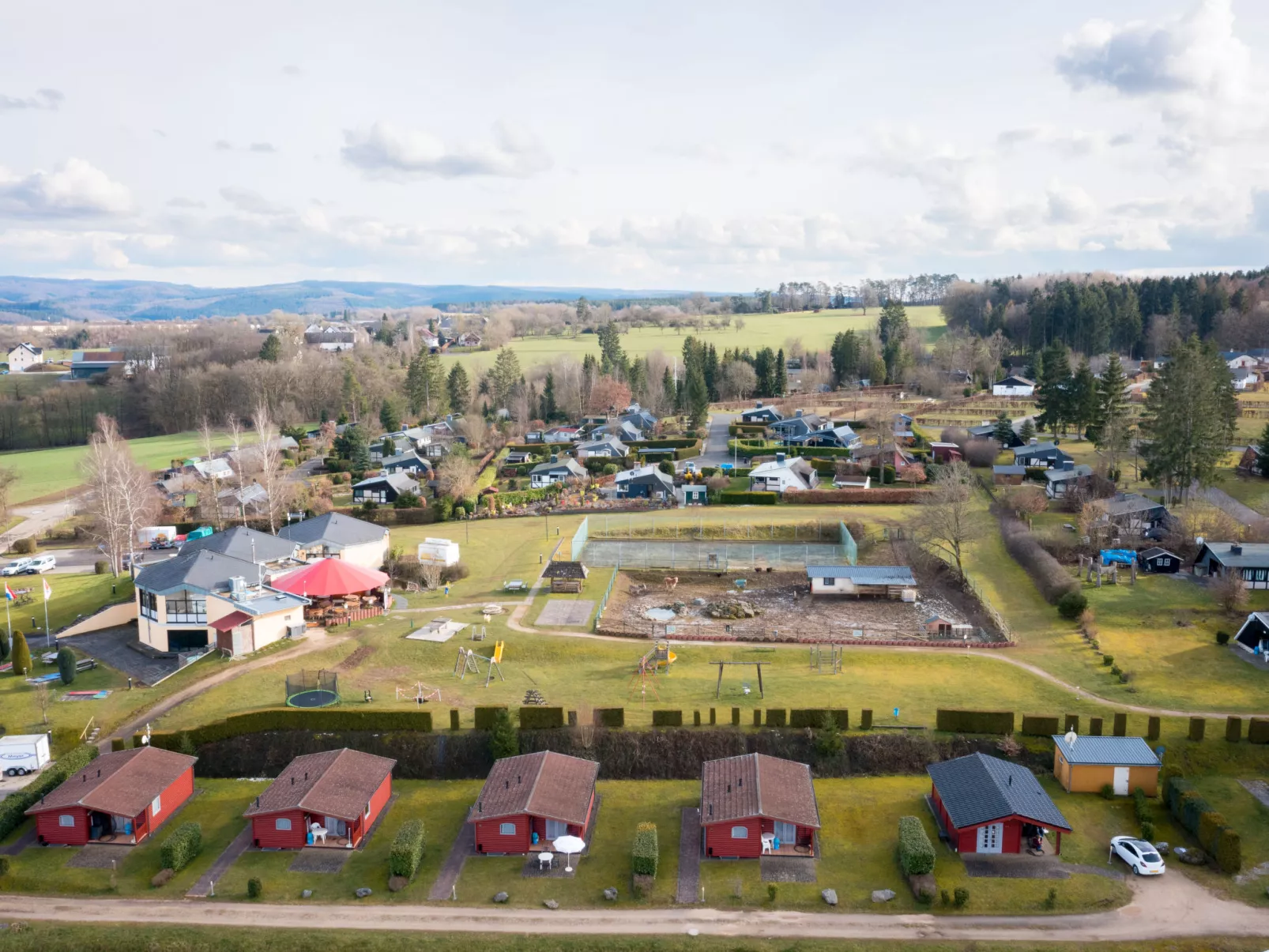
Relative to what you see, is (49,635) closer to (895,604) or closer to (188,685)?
(188,685)

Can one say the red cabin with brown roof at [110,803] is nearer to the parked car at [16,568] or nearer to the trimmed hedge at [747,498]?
the parked car at [16,568]

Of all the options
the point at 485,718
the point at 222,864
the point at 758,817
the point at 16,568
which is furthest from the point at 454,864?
the point at 16,568

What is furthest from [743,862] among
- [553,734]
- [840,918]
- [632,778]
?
[553,734]

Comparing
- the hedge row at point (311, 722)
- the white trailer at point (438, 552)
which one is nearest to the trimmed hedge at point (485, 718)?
the hedge row at point (311, 722)

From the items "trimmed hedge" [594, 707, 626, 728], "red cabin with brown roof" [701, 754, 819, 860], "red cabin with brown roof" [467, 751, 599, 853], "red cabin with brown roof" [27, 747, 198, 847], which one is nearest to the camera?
"red cabin with brown roof" [701, 754, 819, 860]

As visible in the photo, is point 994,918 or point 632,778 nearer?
point 994,918

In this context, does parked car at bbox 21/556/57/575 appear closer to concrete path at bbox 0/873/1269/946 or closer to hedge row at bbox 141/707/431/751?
hedge row at bbox 141/707/431/751

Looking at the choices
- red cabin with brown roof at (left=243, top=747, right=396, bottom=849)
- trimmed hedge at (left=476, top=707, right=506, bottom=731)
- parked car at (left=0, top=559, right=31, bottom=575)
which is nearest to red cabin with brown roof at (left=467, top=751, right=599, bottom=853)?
trimmed hedge at (left=476, top=707, right=506, bottom=731)
